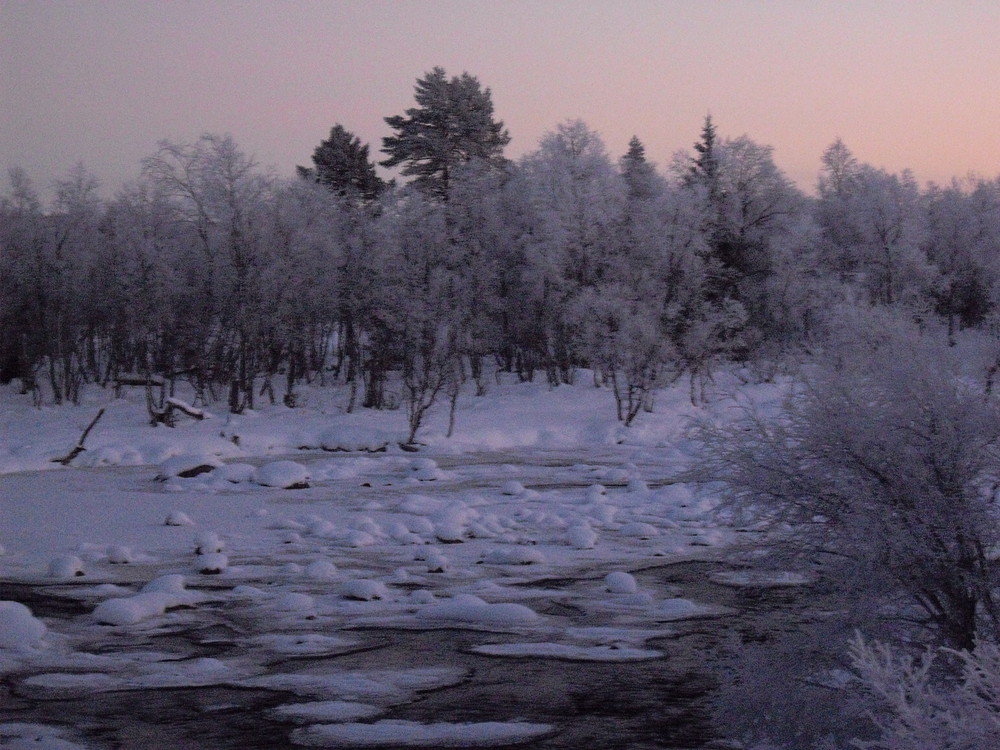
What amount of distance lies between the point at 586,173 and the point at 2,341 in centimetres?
2506

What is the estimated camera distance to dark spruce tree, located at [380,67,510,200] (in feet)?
164

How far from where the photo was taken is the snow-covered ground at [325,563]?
23.8 ft

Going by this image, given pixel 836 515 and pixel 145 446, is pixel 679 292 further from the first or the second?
pixel 836 515

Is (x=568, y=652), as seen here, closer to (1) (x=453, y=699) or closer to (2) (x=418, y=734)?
(1) (x=453, y=699)

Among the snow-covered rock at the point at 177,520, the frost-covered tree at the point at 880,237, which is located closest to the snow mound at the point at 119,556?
the snow-covered rock at the point at 177,520

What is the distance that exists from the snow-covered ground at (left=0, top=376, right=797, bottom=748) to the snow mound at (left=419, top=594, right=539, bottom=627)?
0.06ft

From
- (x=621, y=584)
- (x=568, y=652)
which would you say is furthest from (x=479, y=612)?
(x=621, y=584)

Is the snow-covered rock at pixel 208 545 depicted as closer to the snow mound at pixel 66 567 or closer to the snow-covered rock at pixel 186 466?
the snow mound at pixel 66 567

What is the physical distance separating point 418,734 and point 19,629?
12.9 ft

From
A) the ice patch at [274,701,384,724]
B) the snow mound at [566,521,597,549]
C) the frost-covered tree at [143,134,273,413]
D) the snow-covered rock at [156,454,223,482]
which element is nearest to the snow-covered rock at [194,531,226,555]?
the snow mound at [566,521,597,549]

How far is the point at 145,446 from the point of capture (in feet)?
78.8

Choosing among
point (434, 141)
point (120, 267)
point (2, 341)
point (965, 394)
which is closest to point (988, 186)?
point (434, 141)

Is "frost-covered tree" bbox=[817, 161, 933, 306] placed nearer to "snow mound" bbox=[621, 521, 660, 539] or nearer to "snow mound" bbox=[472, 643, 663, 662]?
"snow mound" bbox=[621, 521, 660, 539]

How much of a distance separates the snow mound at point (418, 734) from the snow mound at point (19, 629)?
3093 mm
